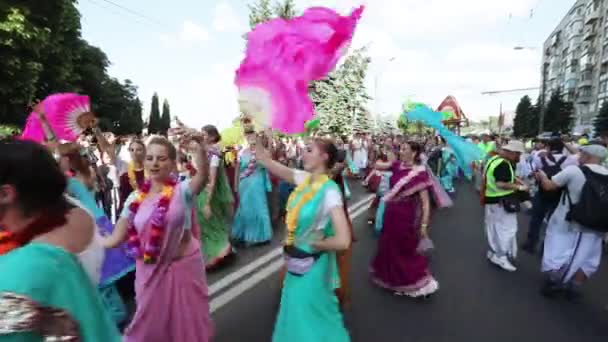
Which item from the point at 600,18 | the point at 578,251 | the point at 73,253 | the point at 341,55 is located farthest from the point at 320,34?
the point at 600,18

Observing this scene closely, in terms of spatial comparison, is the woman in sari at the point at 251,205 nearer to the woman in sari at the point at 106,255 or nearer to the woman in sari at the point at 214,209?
the woman in sari at the point at 214,209

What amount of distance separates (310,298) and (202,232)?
342 centimetres

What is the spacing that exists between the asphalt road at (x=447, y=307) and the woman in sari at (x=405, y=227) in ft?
0.76

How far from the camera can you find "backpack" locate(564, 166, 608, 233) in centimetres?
489

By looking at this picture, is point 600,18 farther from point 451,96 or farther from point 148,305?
point 148,305

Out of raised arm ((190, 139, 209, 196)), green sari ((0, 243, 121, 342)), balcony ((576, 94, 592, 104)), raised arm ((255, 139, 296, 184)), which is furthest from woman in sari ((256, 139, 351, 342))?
balcony ((576, 94, 592, 104))

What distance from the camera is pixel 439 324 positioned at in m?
4.36

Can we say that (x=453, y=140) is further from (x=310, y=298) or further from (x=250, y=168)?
(x=250, y=168)

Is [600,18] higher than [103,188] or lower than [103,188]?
higher

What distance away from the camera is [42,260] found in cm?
124

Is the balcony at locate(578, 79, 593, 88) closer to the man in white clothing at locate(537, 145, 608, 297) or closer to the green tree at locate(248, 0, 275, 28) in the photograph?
the green tree at locate(248, 0, 275, 28)

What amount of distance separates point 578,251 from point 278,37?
4364mm

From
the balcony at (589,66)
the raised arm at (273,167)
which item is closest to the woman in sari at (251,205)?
the raised arm at (273,167)

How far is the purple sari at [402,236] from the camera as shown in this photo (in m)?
5.28
